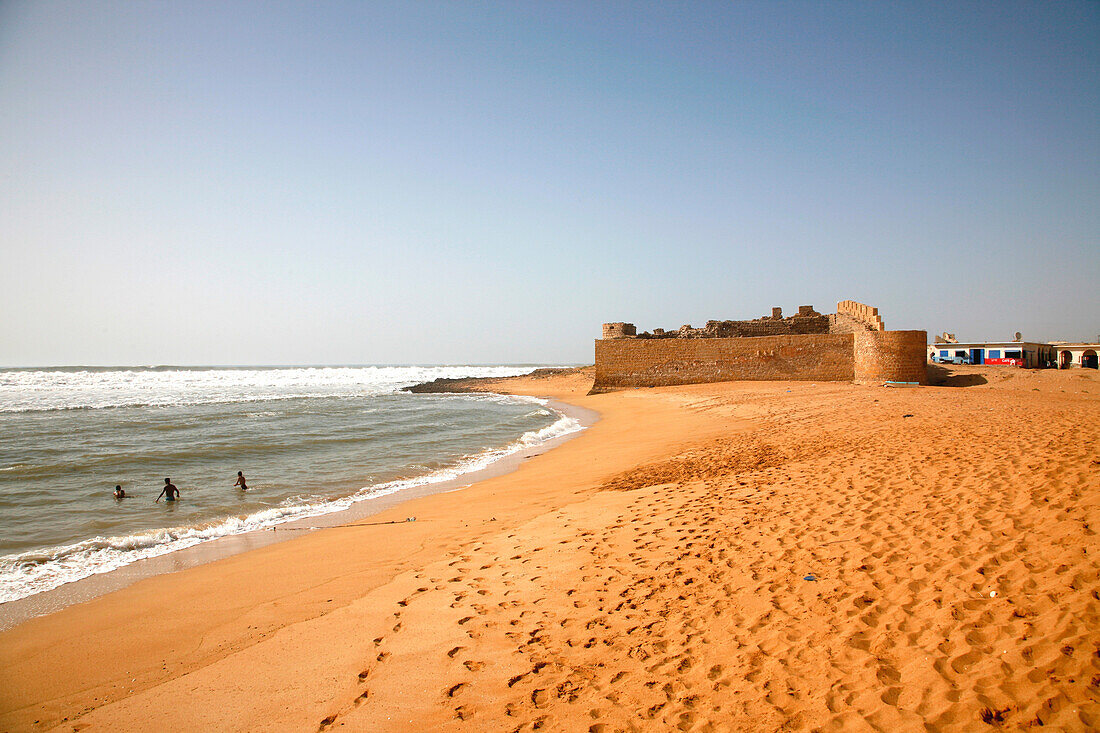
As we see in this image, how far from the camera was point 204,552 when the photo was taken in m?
6.91

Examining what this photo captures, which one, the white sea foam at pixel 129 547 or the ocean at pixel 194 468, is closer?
the white sea foam at pixel 129 547

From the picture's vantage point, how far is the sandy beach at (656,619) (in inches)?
110

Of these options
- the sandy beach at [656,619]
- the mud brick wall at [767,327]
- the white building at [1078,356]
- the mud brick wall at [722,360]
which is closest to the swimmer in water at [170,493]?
the sandy beach at [656,619]

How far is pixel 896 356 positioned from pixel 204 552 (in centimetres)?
2055

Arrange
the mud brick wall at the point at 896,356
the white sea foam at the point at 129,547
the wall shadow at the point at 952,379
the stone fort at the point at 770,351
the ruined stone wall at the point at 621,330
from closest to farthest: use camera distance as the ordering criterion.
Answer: the white sea foam at the point at 129,547
the mud brick wall at the point at 896,356
the stone fort at the point at 770,351
the wall shadow at the point at 952,379
the ruined stone wall at the point at 621,330

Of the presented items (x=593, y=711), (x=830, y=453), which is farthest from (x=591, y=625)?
(x=830, y=453)

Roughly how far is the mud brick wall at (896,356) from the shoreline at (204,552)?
1475cm

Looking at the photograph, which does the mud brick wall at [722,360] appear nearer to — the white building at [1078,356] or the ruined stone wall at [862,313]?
the ruined stone wall at [862,313]

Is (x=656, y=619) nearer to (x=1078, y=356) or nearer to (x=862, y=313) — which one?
(x=862, y=313)

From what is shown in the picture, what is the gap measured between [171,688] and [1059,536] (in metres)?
6.48

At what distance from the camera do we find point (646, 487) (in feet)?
25.3

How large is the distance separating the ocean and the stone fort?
16.6 ft

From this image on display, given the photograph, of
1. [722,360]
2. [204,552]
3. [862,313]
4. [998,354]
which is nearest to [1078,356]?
[998,354]

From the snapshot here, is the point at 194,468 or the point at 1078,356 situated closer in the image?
the point at 194,468
